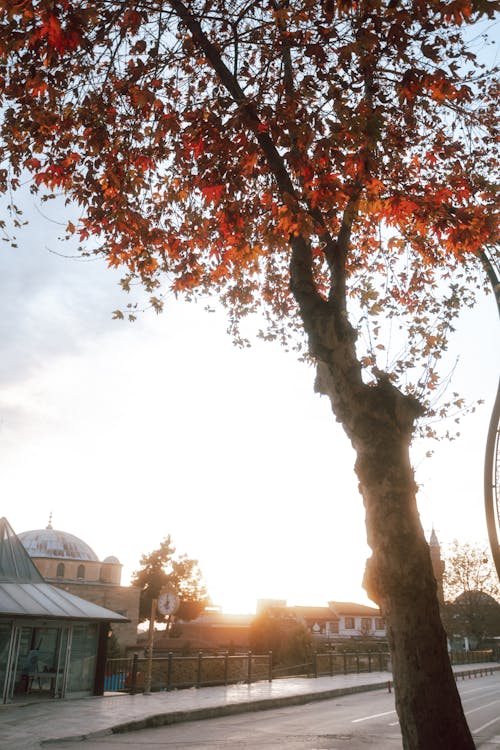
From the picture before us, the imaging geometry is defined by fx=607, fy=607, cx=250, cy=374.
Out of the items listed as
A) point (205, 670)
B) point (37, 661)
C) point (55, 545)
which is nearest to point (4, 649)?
point (37, 661)

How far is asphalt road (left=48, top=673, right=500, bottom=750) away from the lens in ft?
34.8

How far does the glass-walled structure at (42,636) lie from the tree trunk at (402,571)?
13.6 meters

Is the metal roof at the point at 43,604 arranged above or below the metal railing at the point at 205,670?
above

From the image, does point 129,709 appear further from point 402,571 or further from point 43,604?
point 402,571

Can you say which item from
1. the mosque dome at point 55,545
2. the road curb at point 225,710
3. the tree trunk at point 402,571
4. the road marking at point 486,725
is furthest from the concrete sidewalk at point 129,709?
the mosque dome at point 55,545

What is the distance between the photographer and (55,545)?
2416 inches

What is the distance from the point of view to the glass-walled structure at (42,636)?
55.3 ft

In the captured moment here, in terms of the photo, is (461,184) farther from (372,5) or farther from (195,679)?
(195,679)

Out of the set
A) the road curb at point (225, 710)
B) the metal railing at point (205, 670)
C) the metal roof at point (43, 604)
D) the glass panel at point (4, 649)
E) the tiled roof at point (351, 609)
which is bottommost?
the road curb at point (225, 710)

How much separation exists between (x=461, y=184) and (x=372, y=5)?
441cm

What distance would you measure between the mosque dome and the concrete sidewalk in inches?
1661

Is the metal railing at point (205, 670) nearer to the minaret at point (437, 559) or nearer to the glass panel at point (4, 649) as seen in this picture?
the glass panel at point (4, 649)

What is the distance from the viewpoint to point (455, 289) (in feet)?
37.1

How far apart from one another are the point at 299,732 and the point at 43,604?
29.6 ft
